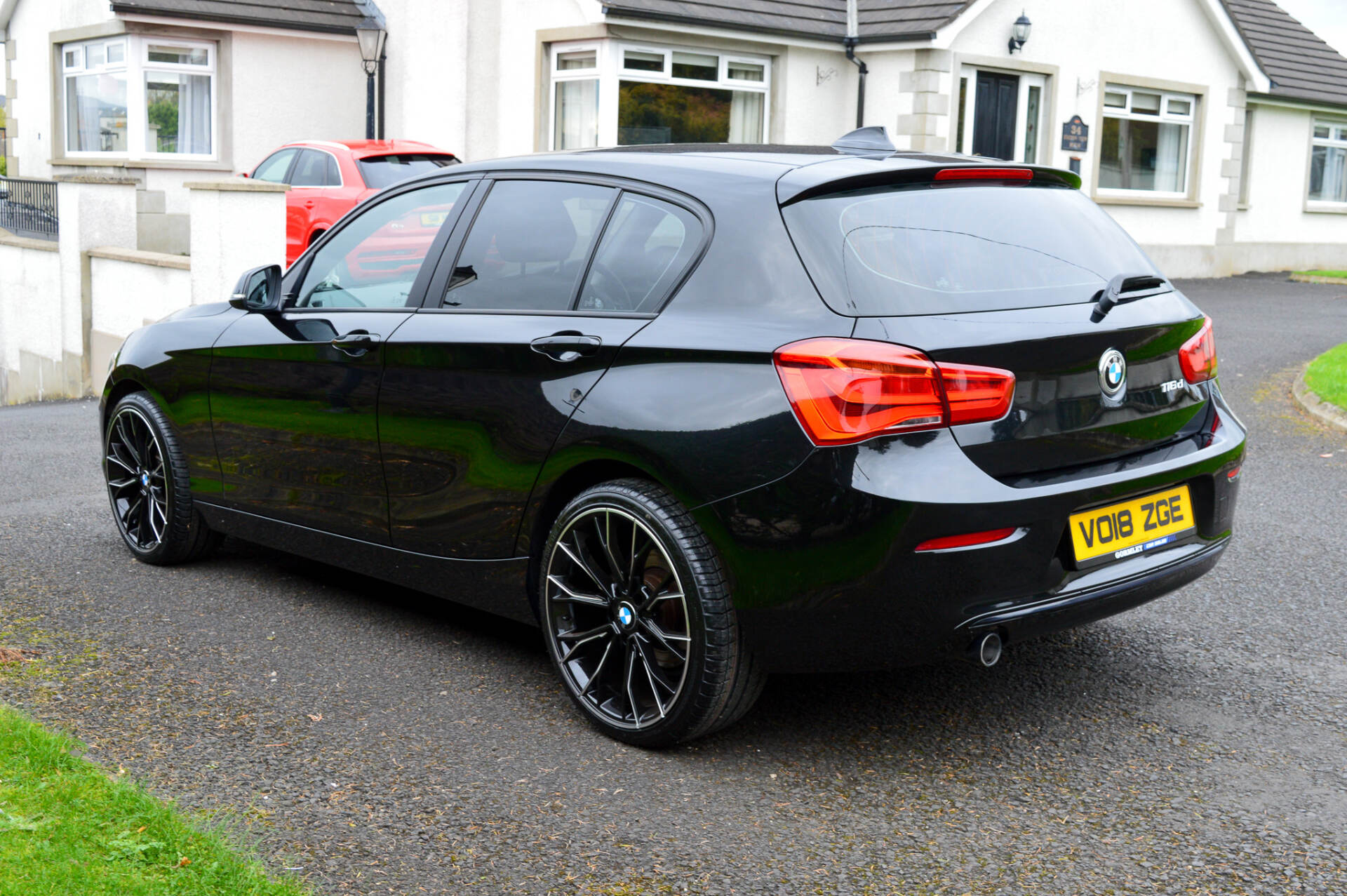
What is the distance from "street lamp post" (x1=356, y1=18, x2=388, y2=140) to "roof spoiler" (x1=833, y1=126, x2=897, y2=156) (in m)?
18.4

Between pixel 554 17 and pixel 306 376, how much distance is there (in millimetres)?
15415

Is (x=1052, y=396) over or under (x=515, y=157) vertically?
under

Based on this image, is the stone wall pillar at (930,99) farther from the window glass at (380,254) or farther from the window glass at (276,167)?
the window glass at (380,254)

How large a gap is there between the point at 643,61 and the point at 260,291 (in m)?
14.8

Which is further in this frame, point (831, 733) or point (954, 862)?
point (831, 733)

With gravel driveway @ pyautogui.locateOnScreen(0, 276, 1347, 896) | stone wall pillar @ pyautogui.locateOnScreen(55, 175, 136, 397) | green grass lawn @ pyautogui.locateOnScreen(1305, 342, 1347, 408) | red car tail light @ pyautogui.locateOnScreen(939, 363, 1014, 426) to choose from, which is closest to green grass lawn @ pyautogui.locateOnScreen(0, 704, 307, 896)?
gravel driveway @ pyautogui.locateOnScreen(0, 276, 1347, 896)

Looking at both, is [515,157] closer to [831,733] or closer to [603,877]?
[831,733]

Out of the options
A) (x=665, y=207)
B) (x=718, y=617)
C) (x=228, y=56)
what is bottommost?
(x=718, y=617)

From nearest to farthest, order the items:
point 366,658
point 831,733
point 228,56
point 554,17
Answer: point 831,733, point 366,658, point 554,17, point 228,56

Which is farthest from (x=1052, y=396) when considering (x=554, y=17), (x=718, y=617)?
(x=554, y=17)

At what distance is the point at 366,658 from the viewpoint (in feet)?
15.5

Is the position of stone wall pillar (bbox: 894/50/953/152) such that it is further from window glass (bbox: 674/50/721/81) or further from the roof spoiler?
the roof spoiler

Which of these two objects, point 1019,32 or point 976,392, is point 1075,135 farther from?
point 976,392

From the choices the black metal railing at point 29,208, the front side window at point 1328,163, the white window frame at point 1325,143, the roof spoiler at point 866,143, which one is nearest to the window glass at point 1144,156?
the white window frame at point 1325,143
